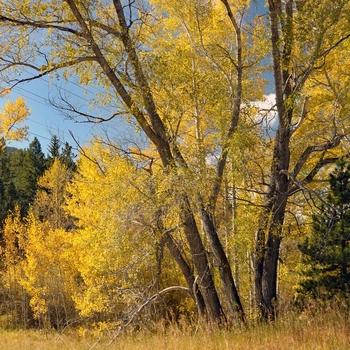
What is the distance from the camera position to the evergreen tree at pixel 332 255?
7.42 m

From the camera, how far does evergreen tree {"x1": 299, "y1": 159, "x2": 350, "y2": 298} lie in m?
Answer: 7.42

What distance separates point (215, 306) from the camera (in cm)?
580

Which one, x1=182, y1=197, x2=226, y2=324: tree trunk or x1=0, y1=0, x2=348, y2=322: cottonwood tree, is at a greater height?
x1=0, y1=0, x2=348, y2=322: cottonwood tree

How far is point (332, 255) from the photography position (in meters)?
8.02

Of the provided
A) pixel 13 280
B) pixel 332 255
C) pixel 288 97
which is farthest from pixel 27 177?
pixel 288 97

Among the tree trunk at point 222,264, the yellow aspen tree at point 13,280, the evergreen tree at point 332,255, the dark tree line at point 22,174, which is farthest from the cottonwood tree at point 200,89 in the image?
the dark tree line at point 22,174

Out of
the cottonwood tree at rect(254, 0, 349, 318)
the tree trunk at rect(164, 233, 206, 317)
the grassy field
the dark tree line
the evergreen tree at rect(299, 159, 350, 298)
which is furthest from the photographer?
the dark tree line

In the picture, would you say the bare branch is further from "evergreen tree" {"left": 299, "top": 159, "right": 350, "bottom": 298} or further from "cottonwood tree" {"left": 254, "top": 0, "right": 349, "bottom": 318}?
"evergreen tree" {"left": 299, "top": 159, "right": 350, "bottom": 298}

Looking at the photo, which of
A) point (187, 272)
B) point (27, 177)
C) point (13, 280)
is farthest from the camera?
point (27, 177)

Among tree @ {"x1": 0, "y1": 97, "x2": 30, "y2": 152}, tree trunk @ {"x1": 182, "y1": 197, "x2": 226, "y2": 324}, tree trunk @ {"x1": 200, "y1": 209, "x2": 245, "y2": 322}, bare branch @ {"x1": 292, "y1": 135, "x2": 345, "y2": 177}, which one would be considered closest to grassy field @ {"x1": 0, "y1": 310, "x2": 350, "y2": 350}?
tree trunk @ {"x1": 182, "y1": 197, "x2": 226, "y2": 324}

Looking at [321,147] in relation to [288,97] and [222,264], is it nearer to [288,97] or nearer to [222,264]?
[288,97]

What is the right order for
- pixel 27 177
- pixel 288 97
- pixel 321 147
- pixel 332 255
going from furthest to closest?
pixel 27 177, pixel 332 255, pixel 321 147, pixel 288 97

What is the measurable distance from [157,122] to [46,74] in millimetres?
1784

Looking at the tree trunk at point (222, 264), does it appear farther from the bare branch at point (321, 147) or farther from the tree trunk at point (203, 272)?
the bare branch at point (321, 147)
